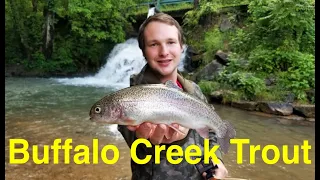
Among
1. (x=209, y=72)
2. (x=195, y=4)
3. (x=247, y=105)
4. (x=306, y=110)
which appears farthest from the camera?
(x=195, y=4)

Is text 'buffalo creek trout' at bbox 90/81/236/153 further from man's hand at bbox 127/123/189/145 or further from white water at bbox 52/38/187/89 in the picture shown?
white water at bbox 52/38/187/89

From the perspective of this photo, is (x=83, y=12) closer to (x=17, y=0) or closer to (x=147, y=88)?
(x=17, y=0)

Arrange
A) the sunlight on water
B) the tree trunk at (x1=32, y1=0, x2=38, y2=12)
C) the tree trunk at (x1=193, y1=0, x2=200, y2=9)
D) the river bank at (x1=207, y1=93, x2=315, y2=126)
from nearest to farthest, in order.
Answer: the sunlight on water → the river bank at (x1=207, y1=93, x2=315, y2=126) → the tree trunk at (x1=193, y1=0, x2=200, y2=9) → the tree trunk at (x1=32, y1=0, x2=38, y2=12)

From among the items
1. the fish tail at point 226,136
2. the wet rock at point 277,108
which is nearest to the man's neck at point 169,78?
the fish tail at point 226,136

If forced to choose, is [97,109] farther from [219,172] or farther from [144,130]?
[219,172]

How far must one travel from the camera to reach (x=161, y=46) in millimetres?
1487

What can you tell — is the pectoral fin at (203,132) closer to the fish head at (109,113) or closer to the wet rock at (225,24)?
the fish head at (109,113)

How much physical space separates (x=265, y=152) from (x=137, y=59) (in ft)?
31.9

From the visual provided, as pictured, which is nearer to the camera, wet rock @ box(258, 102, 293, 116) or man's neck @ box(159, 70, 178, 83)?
man's neck @ box(159, 70, 178, 83)

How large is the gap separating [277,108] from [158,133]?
687cm

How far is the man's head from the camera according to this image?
1479 mm

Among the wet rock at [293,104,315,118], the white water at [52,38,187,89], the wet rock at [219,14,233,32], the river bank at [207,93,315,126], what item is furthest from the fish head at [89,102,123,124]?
the white water at [52,38,187,89]

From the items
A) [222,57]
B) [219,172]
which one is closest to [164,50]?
[219,172]

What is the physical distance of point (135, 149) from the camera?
5.06 ft
